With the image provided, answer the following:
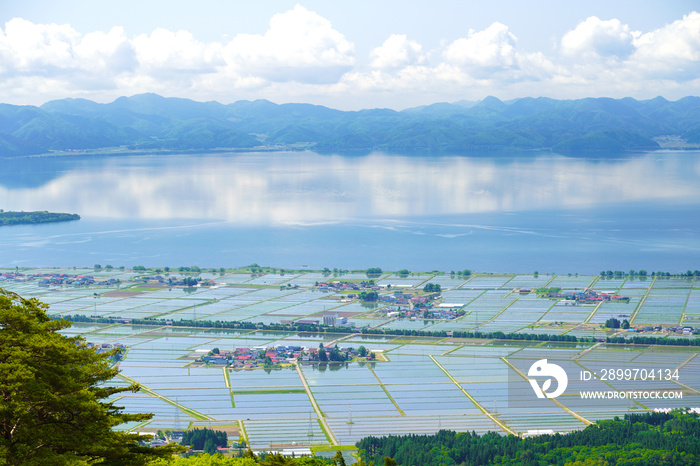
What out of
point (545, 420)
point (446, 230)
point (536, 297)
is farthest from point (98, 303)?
point (446, 230)

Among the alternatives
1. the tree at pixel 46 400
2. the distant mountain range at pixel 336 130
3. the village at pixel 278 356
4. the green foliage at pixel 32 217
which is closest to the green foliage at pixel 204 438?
the village at pixel 278 356

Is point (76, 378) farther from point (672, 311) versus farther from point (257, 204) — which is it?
point (257, 204)

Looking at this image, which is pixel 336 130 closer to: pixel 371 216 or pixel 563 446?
pixel 371 216

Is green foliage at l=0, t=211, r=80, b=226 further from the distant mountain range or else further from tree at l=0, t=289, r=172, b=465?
the distant mountain range

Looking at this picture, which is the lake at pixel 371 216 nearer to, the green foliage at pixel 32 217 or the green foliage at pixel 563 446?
the green foliage at pixel 32 217

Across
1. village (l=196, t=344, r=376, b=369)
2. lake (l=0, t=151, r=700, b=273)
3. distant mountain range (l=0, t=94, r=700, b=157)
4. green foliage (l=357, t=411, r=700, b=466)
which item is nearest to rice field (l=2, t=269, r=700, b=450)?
village (l=196, t=344, r=376, b=369)

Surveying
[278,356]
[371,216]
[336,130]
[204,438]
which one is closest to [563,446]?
[204,438]
